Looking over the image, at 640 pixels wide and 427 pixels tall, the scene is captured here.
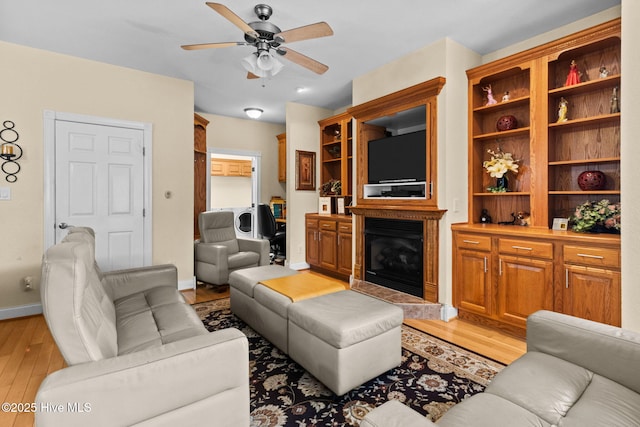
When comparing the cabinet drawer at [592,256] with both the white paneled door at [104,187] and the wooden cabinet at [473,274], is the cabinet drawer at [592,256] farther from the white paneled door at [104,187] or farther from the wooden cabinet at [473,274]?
the white paneled door at [104,187]

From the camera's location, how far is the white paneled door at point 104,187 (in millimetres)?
3549

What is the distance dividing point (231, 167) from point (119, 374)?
6265mm

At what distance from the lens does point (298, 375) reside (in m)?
2.20

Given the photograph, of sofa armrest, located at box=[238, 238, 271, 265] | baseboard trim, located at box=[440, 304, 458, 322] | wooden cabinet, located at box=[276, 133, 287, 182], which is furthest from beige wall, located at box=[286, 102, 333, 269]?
baseboard trim, located at box=[440, 304, 458, 322]

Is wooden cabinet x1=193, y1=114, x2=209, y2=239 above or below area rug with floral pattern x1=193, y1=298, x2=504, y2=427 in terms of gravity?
above

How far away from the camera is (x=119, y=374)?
1180 millimetres

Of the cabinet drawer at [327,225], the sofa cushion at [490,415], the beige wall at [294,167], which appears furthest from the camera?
the beige wall at [294,167]

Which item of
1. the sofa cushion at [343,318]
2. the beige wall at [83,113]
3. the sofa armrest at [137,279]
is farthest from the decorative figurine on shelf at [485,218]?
the beige wall at [83,113]

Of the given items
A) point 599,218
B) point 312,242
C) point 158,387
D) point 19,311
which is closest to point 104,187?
point 19,311

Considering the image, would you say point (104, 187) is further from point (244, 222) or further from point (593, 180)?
point (593, 180)

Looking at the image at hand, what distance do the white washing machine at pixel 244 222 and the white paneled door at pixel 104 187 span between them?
2803 mm

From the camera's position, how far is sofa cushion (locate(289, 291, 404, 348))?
1.89 metres

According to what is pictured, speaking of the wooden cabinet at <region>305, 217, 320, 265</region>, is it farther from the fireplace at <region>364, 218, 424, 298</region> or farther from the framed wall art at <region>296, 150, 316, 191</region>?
the fireplace at <region>364, 218, 424, 298</region>

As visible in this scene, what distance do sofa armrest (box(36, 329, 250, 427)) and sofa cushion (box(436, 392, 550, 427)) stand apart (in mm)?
868
